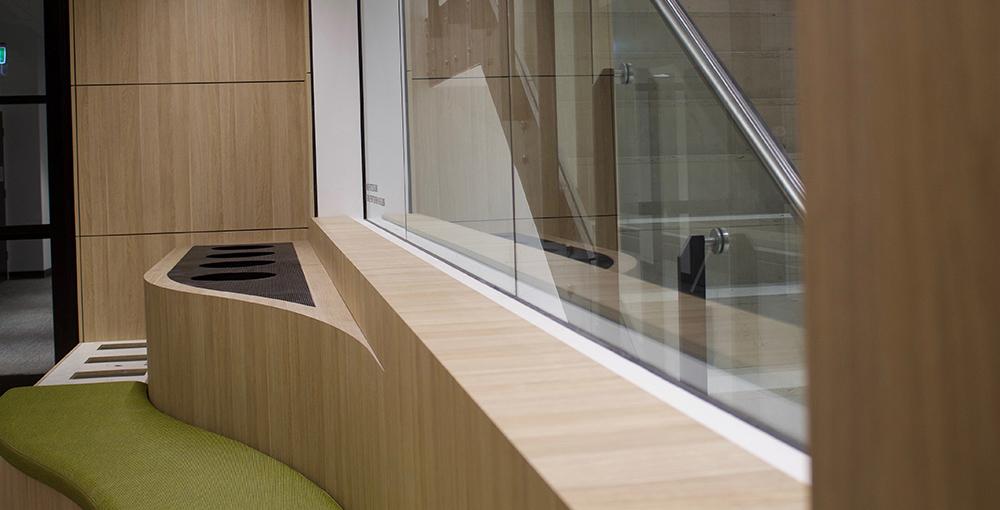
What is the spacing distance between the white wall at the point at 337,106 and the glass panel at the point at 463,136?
6.93 ft

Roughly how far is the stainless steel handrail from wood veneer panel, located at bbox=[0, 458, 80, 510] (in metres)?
2.56

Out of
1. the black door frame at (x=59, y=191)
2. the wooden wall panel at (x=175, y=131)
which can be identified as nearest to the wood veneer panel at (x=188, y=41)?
the wooden wall panel at (x=175, y=131)

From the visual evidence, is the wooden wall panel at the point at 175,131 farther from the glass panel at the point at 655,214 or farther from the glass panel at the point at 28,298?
the glass panel at the point at 655,214

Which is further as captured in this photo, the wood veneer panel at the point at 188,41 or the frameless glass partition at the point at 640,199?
the wood veneer panel at the point at 188,41

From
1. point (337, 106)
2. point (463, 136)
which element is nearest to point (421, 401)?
point (463, 136)

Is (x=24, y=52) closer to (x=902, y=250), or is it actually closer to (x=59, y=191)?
(x=59, y=191)

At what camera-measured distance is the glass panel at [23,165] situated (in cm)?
556

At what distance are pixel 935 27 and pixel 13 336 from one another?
6.10m

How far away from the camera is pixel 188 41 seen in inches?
220

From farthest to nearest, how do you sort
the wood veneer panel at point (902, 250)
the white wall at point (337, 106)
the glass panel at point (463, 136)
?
the white wall at point (337, 106) < the glass panel at point (463, 136) < the wood veneer panel at point (902, 250)

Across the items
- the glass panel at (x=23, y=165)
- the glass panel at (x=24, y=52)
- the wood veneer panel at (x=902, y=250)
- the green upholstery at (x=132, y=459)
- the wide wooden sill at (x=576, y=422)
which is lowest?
the green upholstery at (x=132, y=459)

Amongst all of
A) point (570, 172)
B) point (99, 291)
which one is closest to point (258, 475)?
point (570, 172)

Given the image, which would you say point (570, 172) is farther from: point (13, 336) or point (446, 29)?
point (13, 336)

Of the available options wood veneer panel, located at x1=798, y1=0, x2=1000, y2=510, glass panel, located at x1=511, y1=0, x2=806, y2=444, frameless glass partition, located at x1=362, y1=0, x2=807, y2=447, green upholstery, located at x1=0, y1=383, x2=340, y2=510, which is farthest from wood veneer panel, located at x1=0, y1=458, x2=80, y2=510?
wood veneer panel, located at x1=798, y1=0, x2=1000, y2=510
